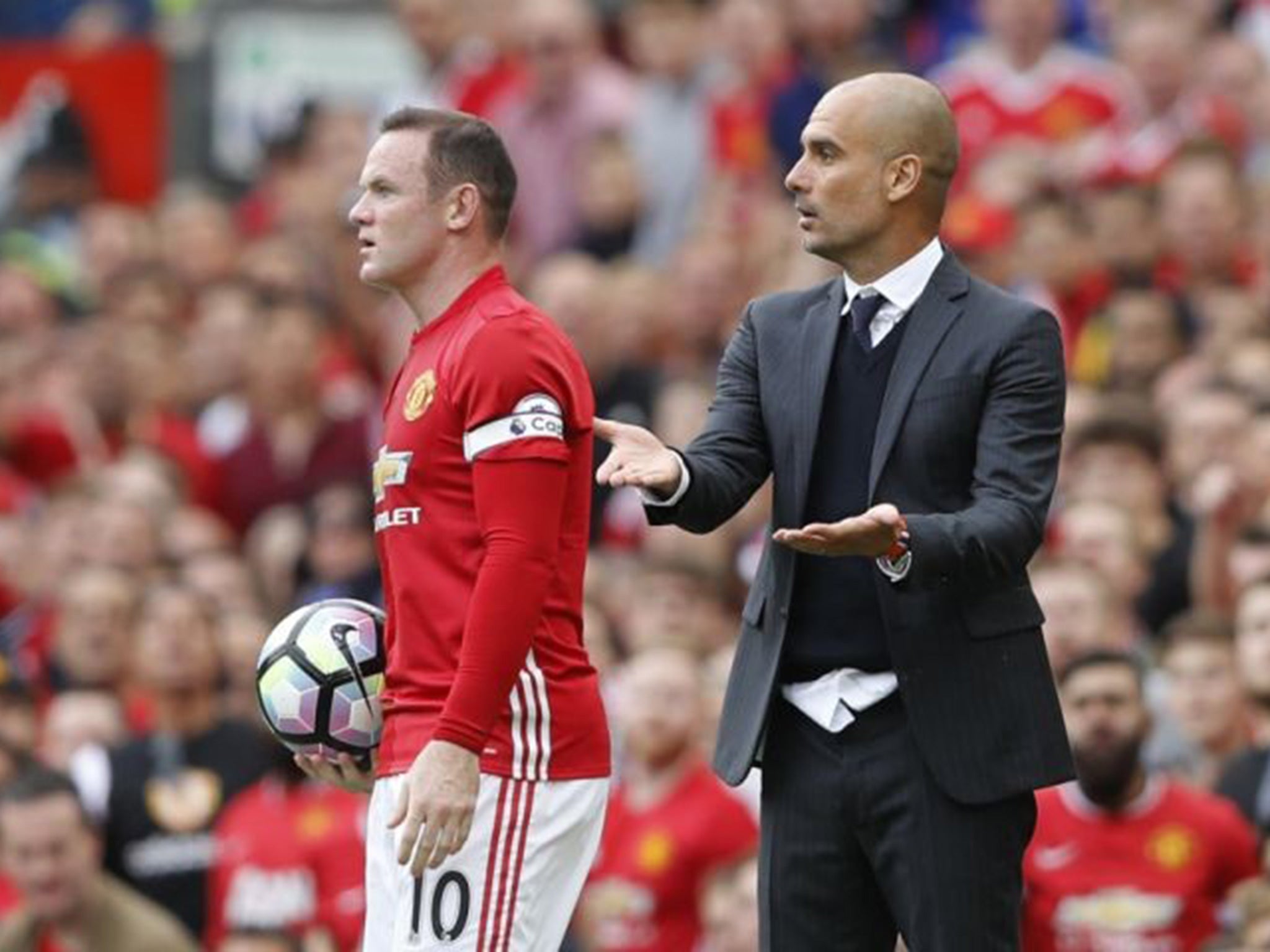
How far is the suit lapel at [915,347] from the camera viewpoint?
6.54 m

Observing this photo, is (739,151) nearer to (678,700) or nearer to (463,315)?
(678,700)

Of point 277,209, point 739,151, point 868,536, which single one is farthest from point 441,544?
point 277,209

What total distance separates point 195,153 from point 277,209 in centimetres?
151

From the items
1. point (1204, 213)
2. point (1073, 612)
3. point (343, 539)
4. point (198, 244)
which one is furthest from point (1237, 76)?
point (198, 244)

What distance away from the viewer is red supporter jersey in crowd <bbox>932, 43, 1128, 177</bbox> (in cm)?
1494

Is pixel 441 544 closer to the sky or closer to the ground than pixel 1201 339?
closer to the ground

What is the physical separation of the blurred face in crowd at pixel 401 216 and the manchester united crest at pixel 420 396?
0.26 m

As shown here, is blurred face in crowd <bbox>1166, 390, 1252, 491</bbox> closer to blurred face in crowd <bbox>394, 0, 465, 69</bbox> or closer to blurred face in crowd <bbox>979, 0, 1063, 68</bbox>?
blurred face in crowd <bbox>979, 0, 1063, 68</bbox>

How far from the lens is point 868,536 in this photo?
6.08m

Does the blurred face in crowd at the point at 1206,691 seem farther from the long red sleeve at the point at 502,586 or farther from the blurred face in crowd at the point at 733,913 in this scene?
the long red sleeve at the point at 502,586

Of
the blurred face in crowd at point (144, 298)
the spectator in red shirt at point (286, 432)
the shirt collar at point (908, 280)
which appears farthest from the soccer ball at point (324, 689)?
the blurred face in crowd at point (144, 298)

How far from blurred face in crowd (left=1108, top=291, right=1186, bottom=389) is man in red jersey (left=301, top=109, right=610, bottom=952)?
613 cm

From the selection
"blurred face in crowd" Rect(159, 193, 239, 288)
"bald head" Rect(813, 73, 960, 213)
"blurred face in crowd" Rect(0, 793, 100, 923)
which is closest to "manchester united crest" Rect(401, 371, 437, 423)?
"bald head" Rect(813, 73, 960, 213)

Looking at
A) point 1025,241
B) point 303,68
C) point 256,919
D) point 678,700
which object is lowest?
point 256,919
